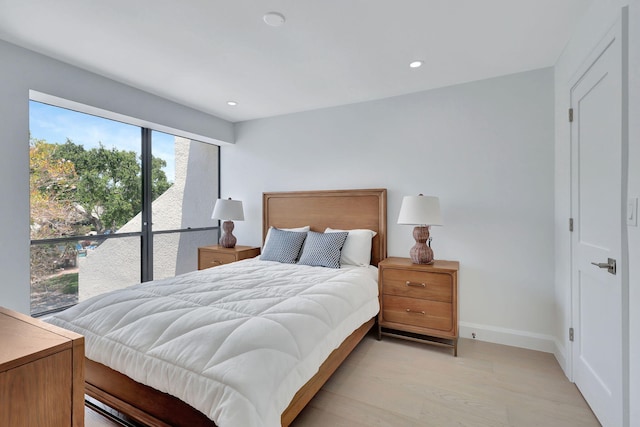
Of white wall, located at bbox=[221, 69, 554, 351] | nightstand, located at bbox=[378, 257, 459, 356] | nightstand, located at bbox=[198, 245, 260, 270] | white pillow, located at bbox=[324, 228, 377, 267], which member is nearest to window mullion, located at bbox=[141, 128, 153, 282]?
nightstand, located at bbox=[198, 245, 260, 270]

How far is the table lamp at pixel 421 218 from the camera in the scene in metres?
2.66

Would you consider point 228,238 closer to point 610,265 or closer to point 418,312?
point 418,312

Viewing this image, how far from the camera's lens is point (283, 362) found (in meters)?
1.36

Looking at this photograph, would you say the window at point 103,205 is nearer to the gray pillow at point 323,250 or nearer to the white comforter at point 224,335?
the white comforter at point 224,335

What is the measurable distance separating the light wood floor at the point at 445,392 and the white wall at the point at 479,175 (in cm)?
43

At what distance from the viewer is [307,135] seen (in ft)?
12.4

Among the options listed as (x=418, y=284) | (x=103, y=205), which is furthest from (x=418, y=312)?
(x=103, y=205)

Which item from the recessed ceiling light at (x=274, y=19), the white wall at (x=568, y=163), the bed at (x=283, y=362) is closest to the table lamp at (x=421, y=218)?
the bed at (x=283, y=362)

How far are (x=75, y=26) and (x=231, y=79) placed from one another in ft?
3.89

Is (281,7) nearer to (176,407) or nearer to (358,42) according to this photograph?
(358,42)

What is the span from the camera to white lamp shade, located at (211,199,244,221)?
3.81 meters

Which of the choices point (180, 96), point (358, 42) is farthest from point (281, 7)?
point (180, 96)

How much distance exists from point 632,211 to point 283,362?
1.75m

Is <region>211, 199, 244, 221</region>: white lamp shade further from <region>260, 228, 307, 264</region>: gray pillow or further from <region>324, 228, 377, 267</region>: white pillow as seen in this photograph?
<region>324, 228, 377, 267</region>: white pillow
